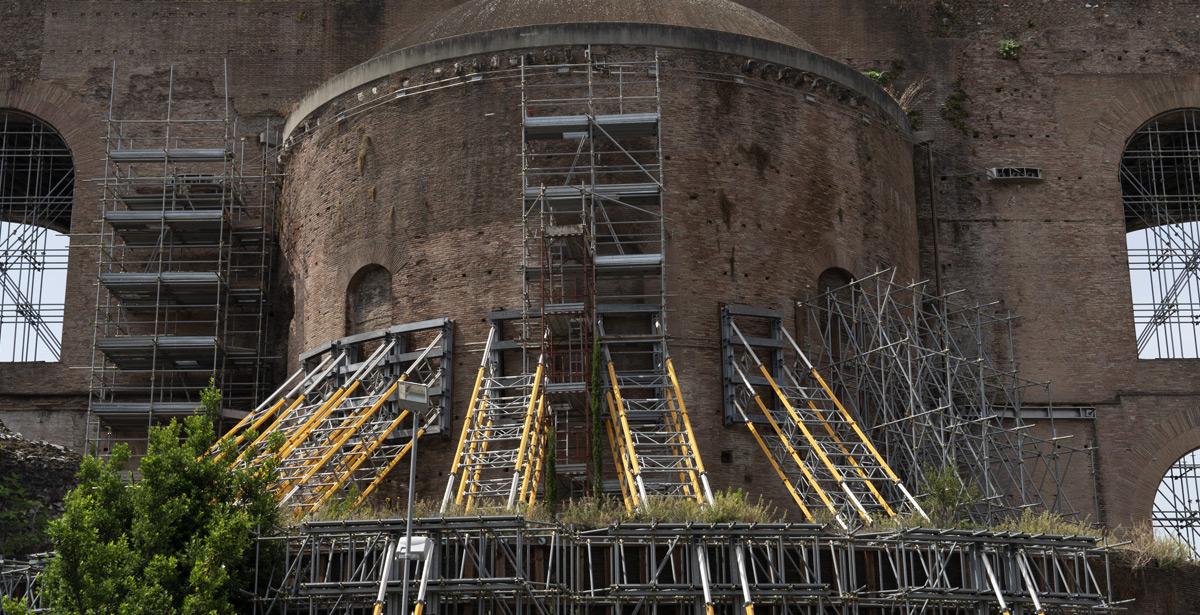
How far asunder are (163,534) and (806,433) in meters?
10.3

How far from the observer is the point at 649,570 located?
22.4 meters

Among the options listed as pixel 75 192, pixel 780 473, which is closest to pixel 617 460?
pixel 780 473

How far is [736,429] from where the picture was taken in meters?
27.8

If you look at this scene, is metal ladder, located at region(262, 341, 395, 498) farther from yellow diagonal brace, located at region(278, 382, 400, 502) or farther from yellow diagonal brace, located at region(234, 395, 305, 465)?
yellow diagonal brace, located at region(234, 395, 305, 465)

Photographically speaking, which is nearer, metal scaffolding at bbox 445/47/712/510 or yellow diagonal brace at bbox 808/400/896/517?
yellow diagonal brace at bbox 808/400/896/517

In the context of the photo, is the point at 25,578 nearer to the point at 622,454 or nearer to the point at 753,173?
the point at 622,454

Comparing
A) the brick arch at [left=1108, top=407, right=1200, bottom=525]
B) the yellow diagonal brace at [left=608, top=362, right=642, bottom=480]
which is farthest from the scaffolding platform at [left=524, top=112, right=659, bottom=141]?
the brick arch at [left=1108, top=407, right=1200, bottom=525]

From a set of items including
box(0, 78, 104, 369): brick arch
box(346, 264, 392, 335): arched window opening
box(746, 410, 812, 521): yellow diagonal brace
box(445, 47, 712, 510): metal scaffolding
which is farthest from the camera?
box(0, 78, 104, 369): brick arch

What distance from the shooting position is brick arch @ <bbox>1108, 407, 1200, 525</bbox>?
1298 inches

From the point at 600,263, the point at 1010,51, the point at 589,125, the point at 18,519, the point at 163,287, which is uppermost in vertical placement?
the point at 1010,51

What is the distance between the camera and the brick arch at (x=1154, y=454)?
3297 centimetres

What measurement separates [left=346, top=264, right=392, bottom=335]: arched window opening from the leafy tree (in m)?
6.38

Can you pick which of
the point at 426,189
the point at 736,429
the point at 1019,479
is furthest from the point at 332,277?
the point at 1019,479

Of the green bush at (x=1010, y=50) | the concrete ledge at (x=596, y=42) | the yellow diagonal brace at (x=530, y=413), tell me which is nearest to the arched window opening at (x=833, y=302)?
the concrete ledge at (x=596, y=42)
